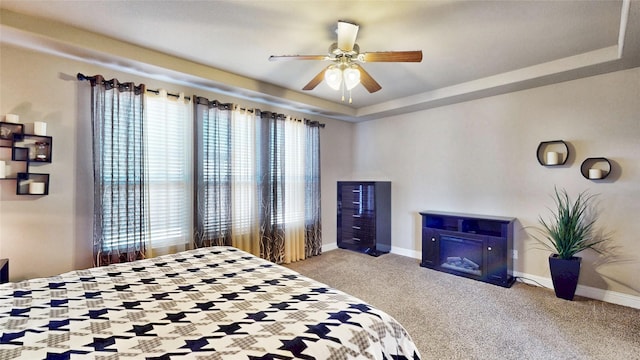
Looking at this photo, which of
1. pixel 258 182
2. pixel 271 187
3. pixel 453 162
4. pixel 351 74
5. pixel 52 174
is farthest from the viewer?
pixel 453 162

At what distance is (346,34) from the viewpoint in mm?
2180

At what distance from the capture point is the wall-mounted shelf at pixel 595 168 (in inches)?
118

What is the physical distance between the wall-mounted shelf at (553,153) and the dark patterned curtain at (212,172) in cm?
A: 389

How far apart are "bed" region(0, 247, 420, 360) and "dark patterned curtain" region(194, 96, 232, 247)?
4.93 feet

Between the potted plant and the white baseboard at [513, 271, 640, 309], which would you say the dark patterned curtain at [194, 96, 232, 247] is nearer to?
the potted plant

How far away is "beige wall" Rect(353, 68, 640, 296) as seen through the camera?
293cm

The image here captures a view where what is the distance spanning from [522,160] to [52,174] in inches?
203

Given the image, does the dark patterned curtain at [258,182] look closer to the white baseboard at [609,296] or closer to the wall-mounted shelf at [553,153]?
the wall-mounted shelf at [553,153]

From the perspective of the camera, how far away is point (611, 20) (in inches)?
86.1

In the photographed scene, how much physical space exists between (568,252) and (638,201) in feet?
2.75

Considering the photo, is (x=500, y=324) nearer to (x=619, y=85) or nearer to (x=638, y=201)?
(x=638, y=201)

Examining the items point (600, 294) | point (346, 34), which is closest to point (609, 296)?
point (600, 294)

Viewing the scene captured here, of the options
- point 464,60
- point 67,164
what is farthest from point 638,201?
point 67,164

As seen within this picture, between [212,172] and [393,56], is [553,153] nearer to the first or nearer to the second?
[393,56]
